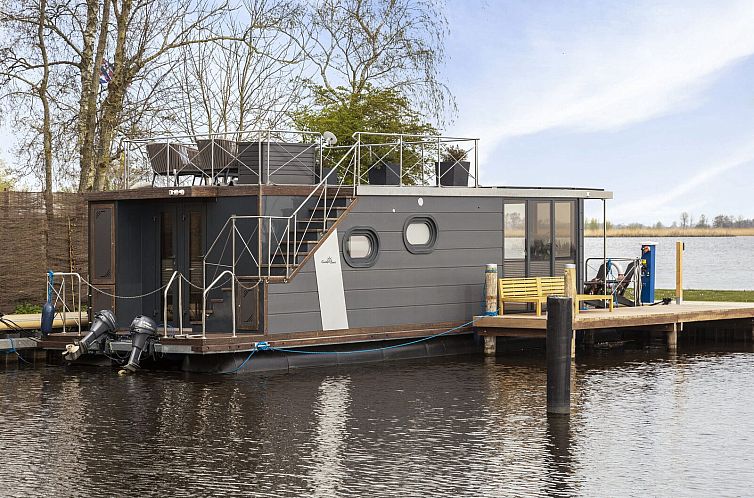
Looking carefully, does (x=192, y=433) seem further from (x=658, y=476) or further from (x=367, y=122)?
(x=367, y=122)

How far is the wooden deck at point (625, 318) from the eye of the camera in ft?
61.0

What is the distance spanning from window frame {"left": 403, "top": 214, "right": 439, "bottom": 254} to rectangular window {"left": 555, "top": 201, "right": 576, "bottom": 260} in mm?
2981

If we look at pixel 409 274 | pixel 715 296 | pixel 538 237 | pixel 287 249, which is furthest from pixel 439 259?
pixel 715 296

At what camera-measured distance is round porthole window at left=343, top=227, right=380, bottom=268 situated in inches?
703

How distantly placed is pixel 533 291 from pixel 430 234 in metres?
2.29

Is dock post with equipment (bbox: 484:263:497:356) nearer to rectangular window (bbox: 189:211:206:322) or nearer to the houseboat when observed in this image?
the houseboat

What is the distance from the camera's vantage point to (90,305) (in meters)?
18.7

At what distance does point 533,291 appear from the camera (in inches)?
779

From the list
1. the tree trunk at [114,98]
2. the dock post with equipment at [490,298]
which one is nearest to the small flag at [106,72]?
the tree trunk at [114,98]

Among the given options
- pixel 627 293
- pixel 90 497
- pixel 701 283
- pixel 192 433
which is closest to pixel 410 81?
pixel 627 293

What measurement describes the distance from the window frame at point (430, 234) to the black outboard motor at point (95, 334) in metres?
5.02

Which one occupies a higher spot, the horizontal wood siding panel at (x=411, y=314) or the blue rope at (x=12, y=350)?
the horizontal wood siding panel at (x=411, y=314)

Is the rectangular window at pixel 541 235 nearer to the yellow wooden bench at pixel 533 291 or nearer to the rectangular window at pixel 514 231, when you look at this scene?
the rectangular window at pixel 514 231

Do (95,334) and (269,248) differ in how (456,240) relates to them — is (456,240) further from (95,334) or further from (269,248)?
(95,334)
